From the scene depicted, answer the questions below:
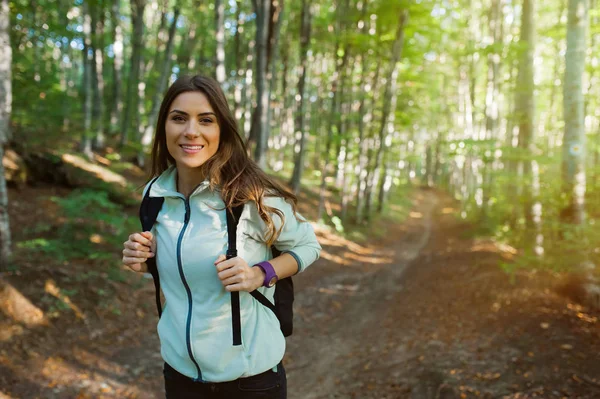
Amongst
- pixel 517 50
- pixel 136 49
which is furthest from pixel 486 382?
pixel 136 49

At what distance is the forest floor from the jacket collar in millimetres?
3632

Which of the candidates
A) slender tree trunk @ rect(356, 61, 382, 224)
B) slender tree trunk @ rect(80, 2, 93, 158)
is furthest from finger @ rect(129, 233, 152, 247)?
Result: slender tree trunk @ rect(356, 61, 382, 224)

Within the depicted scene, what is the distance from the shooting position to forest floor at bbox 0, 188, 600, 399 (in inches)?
171

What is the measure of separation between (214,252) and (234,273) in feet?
0.46

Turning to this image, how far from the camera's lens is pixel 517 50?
29.0 ft

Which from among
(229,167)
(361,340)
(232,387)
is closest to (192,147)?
(229,167)

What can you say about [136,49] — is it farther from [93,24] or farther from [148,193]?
[148,193]

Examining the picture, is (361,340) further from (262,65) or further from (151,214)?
(262,65)

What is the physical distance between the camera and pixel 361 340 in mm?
6316

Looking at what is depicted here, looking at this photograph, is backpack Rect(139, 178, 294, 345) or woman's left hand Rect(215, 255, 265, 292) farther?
backpack Rect(139, 178, 294, 345)

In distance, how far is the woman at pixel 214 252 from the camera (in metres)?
1.60

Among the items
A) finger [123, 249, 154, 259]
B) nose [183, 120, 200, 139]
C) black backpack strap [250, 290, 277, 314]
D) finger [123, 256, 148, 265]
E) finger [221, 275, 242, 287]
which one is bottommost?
black backpack strap [250, 290, 277, 314]

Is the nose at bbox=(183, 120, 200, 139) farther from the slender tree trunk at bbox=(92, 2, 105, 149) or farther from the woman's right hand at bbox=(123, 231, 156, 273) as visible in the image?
the slender tree trunk at bbox=(92, 2, 105, 149)

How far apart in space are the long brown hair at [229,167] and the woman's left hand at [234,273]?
0.19m
